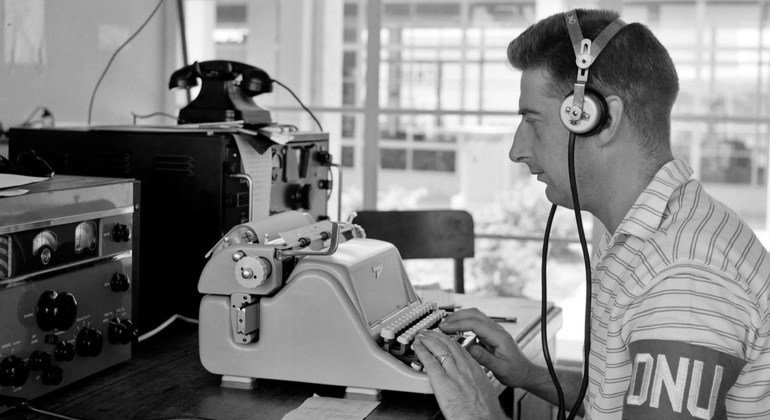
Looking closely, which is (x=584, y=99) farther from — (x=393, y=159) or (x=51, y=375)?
(x=393, y=159)

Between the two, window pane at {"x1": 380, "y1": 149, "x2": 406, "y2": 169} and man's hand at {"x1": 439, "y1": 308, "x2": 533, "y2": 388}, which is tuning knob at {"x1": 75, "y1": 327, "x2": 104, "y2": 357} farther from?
window pane at {"x1": 380, "y1": 149, "x2": 406, "y2": 169}

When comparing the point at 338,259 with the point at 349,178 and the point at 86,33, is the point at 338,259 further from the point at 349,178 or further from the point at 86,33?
the point at 349,178

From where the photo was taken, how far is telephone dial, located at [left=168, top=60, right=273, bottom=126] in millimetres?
2129

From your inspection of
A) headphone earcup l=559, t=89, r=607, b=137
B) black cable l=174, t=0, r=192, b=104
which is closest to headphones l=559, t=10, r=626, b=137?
headphone earcup l=559, t=89, r=607, b=137

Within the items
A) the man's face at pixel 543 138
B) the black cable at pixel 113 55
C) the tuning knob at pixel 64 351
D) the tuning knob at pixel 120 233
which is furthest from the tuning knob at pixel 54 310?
the black cable at pixel 113 55

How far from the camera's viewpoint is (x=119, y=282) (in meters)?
1.50

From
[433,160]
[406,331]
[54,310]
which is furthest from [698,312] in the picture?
[433,160]

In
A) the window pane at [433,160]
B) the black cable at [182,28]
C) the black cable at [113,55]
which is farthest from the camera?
the window pane at [433,160]

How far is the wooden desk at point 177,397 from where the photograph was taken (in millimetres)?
1320

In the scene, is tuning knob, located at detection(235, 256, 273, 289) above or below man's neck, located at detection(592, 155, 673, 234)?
below

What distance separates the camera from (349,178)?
14.8 ft

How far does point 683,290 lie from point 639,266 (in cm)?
10

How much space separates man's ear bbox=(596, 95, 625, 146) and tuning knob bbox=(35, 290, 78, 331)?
83cm

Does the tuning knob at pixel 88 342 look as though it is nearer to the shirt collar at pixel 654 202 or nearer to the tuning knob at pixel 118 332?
the tuning knob at pixel 118 332
